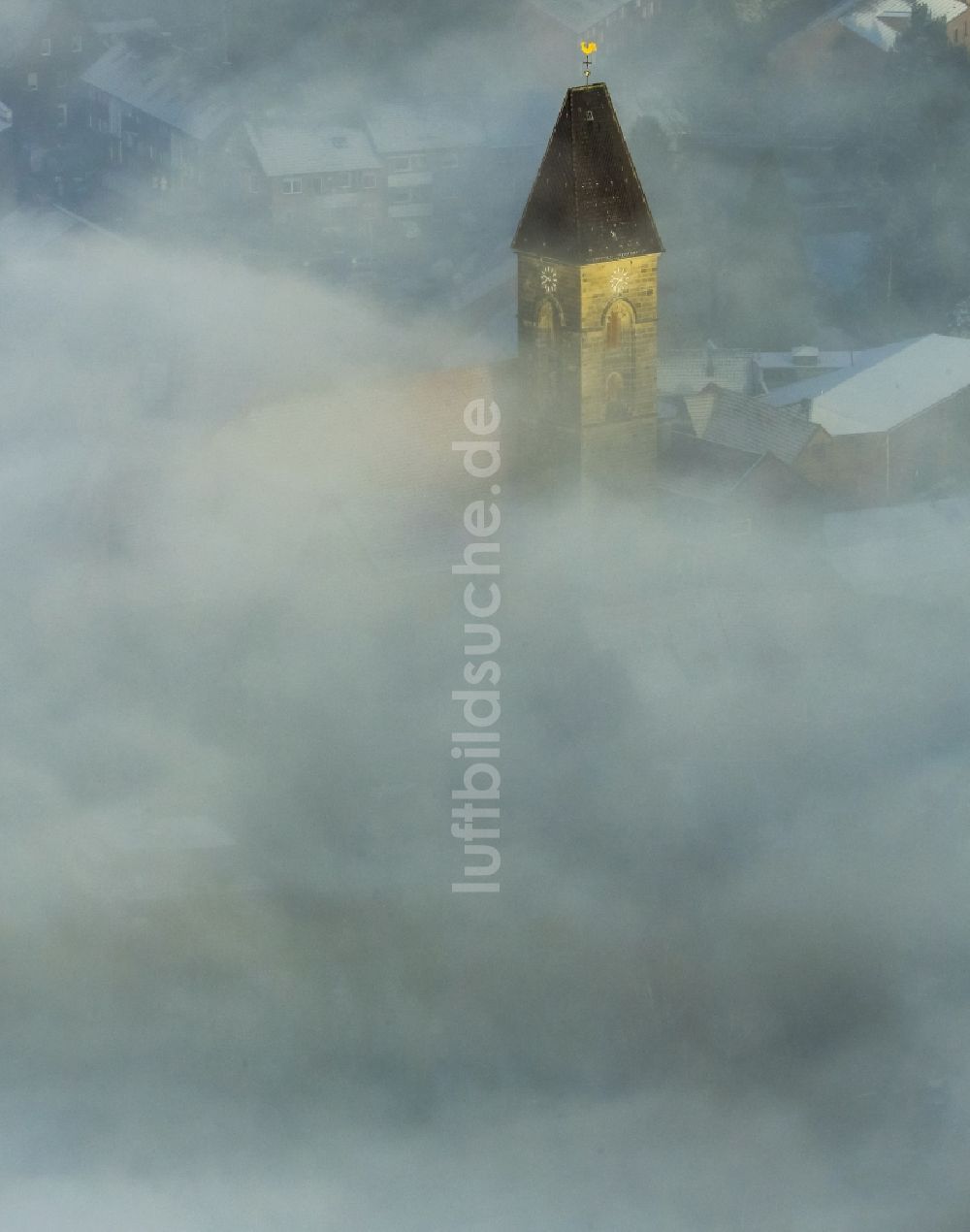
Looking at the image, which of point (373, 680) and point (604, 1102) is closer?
point (604, 1102)

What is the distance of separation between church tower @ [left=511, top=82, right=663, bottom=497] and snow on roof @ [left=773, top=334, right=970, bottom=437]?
10.2 meters

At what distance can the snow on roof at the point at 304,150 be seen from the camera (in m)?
61.5

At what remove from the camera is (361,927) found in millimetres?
38406

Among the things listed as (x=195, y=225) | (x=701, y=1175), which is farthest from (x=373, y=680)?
(x=195, y=225)

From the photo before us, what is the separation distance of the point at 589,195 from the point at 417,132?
2360 cm

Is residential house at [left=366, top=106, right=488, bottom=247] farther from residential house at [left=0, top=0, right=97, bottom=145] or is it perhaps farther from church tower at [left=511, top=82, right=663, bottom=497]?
church tower at [left=511, top=82, right=663, bottom=497]

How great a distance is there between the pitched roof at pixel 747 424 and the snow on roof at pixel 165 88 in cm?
1645

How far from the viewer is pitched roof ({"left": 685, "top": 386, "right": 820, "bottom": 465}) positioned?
5119cm

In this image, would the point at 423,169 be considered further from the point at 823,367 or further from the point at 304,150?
the point at 823,367

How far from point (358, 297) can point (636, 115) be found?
11858 mm

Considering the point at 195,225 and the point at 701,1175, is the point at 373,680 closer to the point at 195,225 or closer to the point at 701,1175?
the point at 701,1175

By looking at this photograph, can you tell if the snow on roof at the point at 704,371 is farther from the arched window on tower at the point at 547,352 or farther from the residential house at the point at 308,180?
the arched window on tower at the point at 547,352

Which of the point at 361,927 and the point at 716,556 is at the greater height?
the point at 716,556

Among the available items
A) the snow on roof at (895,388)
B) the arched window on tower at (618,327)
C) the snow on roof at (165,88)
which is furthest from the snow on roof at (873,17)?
the arched window on tower at (618,327)
